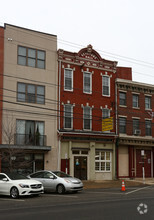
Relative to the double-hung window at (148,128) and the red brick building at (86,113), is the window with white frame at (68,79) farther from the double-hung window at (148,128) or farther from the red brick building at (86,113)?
the double-hung window at (148,128)

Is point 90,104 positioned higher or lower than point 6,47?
lower

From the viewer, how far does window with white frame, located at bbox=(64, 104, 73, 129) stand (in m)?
31.0

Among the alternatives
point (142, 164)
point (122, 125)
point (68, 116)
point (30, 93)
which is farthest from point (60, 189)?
point (142, 164)

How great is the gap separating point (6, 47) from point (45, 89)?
5324 millimetres

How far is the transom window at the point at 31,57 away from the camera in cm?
2936

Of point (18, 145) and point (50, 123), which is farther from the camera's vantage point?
point (50, 123)

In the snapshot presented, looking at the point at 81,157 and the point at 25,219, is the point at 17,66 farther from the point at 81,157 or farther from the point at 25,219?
the point at 25,219

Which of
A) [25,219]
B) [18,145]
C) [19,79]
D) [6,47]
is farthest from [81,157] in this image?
[25,219]

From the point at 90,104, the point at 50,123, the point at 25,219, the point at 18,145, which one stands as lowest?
the point at 25,219

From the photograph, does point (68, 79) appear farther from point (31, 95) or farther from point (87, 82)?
point (31, 95)

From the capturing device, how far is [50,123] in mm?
30031

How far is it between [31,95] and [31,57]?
3.71 m

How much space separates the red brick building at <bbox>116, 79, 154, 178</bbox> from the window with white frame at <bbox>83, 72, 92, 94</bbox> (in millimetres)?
3400

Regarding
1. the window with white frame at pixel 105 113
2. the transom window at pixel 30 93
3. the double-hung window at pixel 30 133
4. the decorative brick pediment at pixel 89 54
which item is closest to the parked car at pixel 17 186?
the double-hung window at pixel 30 133
